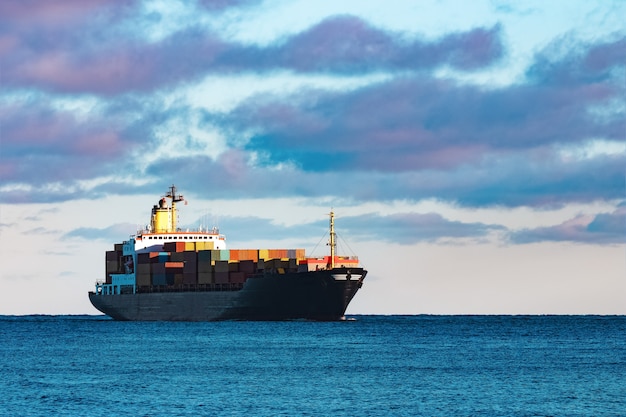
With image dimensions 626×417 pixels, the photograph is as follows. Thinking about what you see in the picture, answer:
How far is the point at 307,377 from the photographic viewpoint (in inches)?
2689

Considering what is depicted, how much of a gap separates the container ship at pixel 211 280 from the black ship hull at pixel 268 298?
103 millimetres

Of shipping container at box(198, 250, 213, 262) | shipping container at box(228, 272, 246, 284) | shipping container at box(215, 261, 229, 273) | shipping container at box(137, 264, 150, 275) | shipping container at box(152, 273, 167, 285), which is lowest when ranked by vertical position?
shipping container at box(228, 272, 246, 284)

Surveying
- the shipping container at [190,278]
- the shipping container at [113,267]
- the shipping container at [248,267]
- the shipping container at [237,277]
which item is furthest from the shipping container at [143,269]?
the shipping container at [248,267]

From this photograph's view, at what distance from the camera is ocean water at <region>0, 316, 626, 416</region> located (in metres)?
54.5

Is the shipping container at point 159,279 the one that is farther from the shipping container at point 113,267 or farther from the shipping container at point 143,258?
the shipping container at point 113,267

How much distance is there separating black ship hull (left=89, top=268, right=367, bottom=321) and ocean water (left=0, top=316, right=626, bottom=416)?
12.9m

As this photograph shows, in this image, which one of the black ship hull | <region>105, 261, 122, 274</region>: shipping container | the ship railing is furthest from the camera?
<region>105, 261, 122, 274</region>: shipping container

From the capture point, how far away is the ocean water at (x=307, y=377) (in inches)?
2144

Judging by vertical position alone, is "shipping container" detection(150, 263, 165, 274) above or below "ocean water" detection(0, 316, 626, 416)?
above

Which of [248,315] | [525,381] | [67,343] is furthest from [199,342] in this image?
[525,381]

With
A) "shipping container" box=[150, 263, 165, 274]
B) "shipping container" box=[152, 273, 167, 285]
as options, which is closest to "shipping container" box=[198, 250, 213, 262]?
"shipping container" box=[152, 273, 167, 285]

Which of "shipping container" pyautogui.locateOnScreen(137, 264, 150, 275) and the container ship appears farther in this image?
"shipping container" pyautogui.locateOnScreen(137, 264, 150, 275)

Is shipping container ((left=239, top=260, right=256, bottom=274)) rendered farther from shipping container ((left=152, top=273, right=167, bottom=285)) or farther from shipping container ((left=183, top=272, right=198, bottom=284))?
shipping container ((left=152, top=273, right=167, bottom=285))

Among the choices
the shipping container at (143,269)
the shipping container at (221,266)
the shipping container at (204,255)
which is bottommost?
the shipping container at (221,266)
